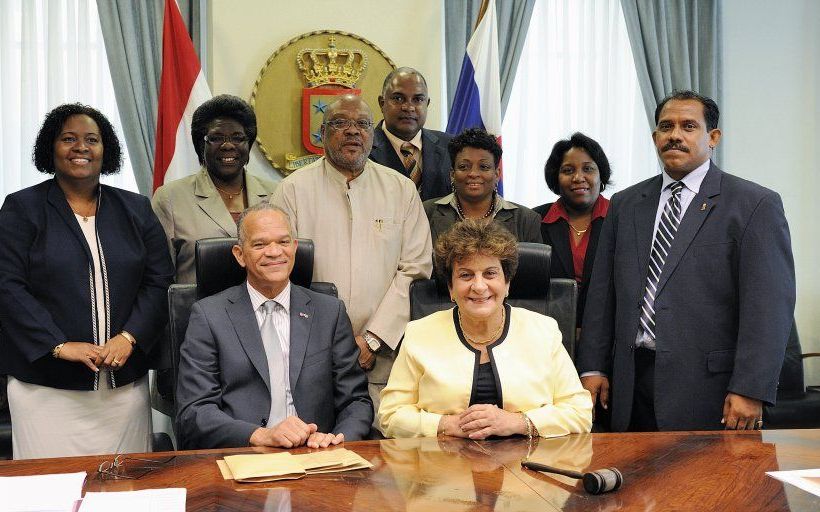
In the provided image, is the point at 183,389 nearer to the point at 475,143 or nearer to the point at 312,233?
the point at 312,233

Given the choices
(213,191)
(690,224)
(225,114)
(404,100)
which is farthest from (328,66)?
(690,224)

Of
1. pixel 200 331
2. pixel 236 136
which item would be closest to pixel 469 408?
pixel 200 331

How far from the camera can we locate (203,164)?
3.86 metres

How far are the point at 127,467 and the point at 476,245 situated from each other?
3.89ft

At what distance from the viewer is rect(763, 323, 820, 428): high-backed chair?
497cm

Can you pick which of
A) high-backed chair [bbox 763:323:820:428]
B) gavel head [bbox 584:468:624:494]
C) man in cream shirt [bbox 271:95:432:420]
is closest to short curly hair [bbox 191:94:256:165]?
man in cream shirt [bbox 271:95:432:420]

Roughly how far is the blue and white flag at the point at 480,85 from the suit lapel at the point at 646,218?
1991 millimetres

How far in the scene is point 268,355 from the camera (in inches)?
111

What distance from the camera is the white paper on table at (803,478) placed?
1895 mm

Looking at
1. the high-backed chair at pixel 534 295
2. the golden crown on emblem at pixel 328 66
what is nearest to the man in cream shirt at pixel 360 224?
the high-backed chair at pixel 534 295

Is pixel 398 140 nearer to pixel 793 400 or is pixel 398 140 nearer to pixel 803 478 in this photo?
pixel 803 478

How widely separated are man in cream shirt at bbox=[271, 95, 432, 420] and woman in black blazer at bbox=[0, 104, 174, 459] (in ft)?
2.05

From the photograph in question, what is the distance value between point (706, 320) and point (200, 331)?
170cm

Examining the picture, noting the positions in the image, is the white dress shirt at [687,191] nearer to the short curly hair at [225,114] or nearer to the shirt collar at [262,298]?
the shirt collar at [262,298]
